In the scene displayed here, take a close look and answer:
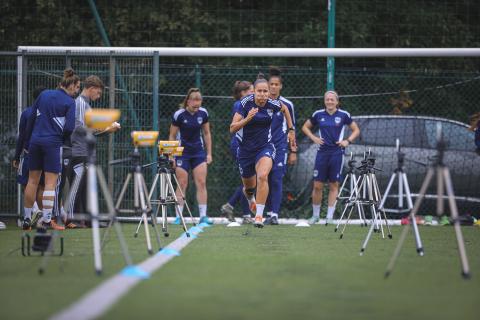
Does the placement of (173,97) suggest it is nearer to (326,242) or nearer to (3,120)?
(3,120)

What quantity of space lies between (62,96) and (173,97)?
4522 mm

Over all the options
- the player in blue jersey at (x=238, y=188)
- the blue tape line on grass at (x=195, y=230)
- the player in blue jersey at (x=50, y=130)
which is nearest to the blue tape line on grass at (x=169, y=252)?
the blue tape line on grass at (x=195, y=230)

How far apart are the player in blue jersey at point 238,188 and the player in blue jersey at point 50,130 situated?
293 centimetres

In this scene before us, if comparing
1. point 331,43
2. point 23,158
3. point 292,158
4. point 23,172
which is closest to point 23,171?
point 23,172

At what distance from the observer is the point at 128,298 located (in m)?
6.59

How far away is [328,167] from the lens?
51.3ft

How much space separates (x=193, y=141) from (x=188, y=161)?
13.3 inches

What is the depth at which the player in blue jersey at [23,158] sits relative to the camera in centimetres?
1357

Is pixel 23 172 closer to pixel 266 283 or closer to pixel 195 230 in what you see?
pixel 195 230

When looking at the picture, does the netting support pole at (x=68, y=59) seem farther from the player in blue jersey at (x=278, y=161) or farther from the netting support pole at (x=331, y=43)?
the netting support pole at (x=331, y=43)

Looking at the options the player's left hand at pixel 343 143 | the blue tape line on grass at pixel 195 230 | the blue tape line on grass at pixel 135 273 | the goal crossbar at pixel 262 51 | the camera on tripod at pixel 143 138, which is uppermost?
the goal crossbar at pixel 262 51

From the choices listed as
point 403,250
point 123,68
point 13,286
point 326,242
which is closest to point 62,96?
point 123,68

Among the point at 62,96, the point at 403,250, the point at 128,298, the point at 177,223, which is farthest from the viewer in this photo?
the point at 177,223

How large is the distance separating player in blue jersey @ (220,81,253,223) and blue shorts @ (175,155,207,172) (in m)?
0.56
